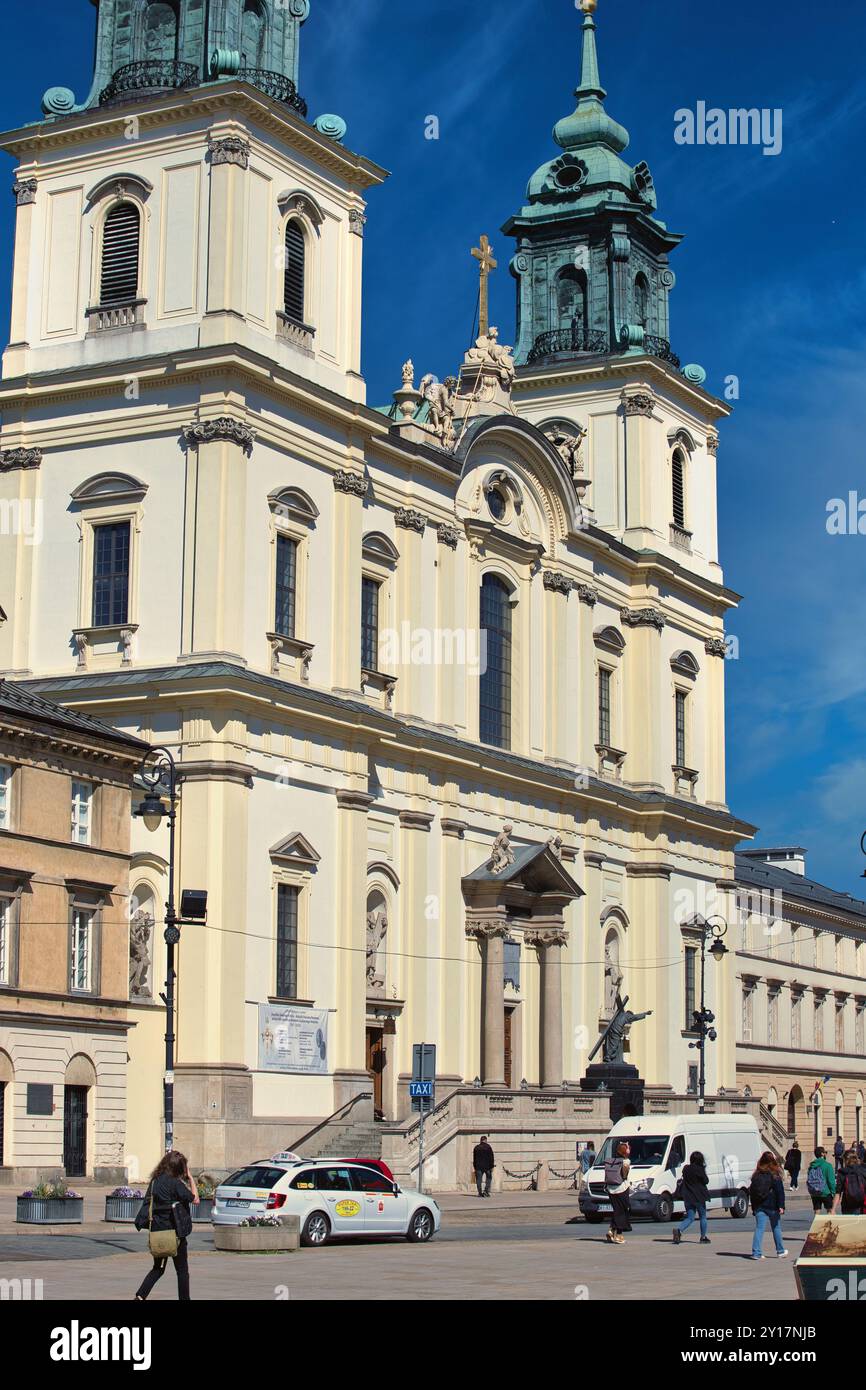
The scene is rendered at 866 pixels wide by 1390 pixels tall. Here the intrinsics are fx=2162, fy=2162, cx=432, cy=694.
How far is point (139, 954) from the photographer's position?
44344mm

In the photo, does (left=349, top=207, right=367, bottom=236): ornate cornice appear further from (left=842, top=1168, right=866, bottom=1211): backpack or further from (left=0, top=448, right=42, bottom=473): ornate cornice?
(left=842, top=1168, right=866, bottom=1211): backpack

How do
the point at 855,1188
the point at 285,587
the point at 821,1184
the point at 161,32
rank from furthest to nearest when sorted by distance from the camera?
the point at 161,32, the point at 285,587, the point at 821,1184, the point at 855,1188

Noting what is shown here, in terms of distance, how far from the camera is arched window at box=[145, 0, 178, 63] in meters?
50.7

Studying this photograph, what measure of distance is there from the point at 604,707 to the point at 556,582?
202 inches

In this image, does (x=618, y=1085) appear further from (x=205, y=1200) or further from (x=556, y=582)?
(x=205, y=1200)

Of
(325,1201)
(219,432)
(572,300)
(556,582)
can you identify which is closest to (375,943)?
(219,432)

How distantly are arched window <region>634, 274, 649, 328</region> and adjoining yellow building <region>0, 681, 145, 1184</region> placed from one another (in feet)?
108

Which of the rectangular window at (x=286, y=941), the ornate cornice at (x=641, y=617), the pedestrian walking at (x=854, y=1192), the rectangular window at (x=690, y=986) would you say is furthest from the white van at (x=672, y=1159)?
the ornate cornice at (x=641, y=617)

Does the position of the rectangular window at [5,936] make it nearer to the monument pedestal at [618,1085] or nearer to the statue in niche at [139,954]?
the statue in niche at [139,954]

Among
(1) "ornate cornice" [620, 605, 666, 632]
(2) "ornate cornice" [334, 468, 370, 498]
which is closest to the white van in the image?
(2) "ornate cornice" [334, 468, 370, 498]

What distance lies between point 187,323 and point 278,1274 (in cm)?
2755

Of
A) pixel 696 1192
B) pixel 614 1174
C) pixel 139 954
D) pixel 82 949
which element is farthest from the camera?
pixel 139 954
